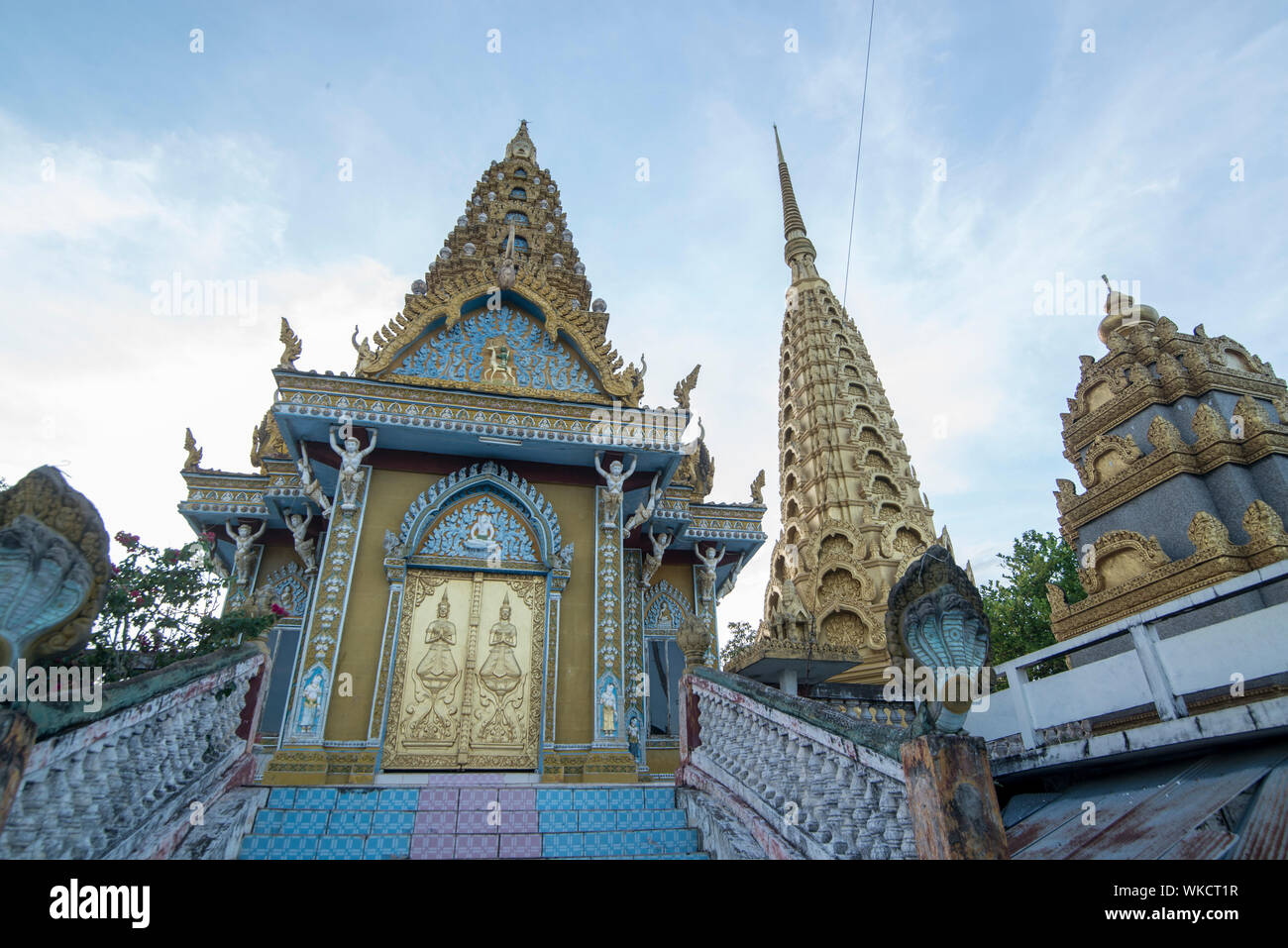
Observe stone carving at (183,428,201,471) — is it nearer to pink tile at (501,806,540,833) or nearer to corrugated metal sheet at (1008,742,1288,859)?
pink tile at (501,806,540,833)

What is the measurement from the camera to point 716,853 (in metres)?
5.84

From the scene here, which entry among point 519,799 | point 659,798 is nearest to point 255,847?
point 519,799

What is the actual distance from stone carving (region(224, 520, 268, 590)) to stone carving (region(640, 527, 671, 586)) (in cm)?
664

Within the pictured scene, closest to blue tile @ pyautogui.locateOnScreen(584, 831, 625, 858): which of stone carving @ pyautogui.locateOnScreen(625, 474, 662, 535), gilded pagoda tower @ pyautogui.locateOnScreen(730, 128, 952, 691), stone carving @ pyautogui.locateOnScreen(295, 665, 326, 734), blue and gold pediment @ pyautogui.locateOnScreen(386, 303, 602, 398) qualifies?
stone carving @ pyautogui.locateOnScreen(295, 665, 326, 734)

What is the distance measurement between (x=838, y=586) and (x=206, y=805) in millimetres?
18362

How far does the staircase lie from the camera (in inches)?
238

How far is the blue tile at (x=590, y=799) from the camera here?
276 inches

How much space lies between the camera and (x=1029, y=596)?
23938 millimetres

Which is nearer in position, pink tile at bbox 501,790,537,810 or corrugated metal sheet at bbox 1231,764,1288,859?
corrugated metal sheet at bbox 1231,764,1288,859

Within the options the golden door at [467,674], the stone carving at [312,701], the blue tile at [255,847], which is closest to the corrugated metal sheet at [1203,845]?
the blue tile at [255,847]

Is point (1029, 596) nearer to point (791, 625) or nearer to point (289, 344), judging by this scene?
point (791, 625)
